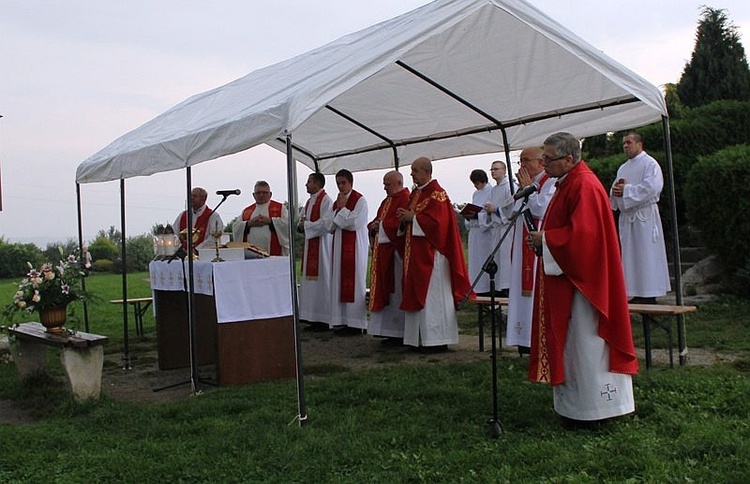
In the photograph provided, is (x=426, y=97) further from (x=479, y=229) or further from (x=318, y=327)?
(x=479, y=229)

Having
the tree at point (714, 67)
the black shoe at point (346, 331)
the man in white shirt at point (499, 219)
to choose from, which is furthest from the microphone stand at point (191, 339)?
the tree at point (714, 67)

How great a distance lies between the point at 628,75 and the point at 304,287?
213 inches

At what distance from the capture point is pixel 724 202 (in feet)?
33.9


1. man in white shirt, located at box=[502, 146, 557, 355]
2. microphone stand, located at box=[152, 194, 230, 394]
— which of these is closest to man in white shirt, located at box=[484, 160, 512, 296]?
man in white shirt, located at box=[502, 146, 557, 355]

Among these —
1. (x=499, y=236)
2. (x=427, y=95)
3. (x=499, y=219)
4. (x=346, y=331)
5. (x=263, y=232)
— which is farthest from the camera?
(x=499, y=219)

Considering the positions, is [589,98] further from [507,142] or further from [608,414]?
[608,414]

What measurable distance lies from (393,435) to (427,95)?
4787mm

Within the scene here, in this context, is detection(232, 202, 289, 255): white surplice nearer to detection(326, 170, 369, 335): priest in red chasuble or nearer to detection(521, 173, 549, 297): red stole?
detection(326, 170, 369, 335): priest in red chasuble

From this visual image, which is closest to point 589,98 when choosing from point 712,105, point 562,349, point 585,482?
point 562,349

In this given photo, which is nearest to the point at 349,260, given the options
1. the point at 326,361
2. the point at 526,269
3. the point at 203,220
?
the point at 203,220

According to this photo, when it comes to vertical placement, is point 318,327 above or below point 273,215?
below

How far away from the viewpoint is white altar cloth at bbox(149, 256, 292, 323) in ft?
21.6

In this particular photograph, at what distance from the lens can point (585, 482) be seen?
3.94 meters

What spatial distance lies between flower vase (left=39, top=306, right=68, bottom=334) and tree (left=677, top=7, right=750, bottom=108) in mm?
16166
